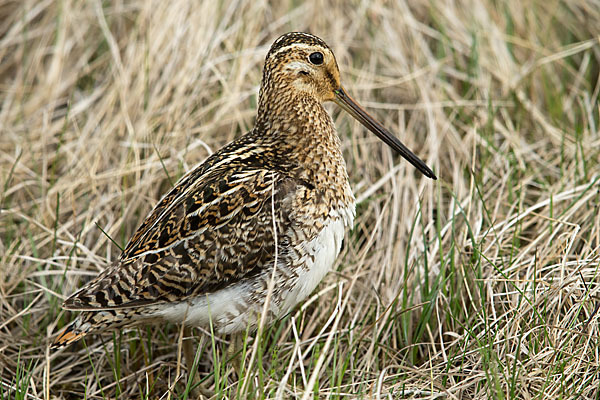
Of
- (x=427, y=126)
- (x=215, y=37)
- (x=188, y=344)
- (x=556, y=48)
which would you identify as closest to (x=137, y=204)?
(x=188, y=344)

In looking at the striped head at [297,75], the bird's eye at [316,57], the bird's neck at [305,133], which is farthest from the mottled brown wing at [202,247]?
the bird's eye at [316,57]

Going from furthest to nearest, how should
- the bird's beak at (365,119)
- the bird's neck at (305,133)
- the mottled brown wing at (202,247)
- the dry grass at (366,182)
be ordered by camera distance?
the bird's beak at (365,119) → the bird's neck at (305,133) → the dry grass at (366,182) → the mottled brown wing at (202,247)

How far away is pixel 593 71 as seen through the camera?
17.6 feet

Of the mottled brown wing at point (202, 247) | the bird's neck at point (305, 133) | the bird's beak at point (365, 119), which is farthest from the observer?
the bird's beak at point (365, 119)

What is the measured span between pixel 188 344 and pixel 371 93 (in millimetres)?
2153

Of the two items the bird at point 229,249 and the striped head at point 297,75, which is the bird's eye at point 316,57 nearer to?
the striped head at point 297,75

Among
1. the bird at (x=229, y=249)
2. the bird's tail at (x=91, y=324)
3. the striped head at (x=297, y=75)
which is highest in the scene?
the striped head at (x=297, y=75)

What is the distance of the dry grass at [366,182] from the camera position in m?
3.32

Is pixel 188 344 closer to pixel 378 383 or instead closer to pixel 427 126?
pixel 378 383

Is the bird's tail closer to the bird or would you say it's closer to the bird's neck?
the bird

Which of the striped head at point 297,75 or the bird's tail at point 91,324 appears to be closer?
the bird's tail at point 91,324

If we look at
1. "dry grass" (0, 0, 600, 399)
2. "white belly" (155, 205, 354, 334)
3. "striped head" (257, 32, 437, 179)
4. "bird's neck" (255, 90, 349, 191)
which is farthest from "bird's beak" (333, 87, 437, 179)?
"white belly" (155, 205, 354, 334)

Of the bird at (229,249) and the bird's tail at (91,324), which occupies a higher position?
the bird at (229,249)

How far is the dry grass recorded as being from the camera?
332 centimetres
